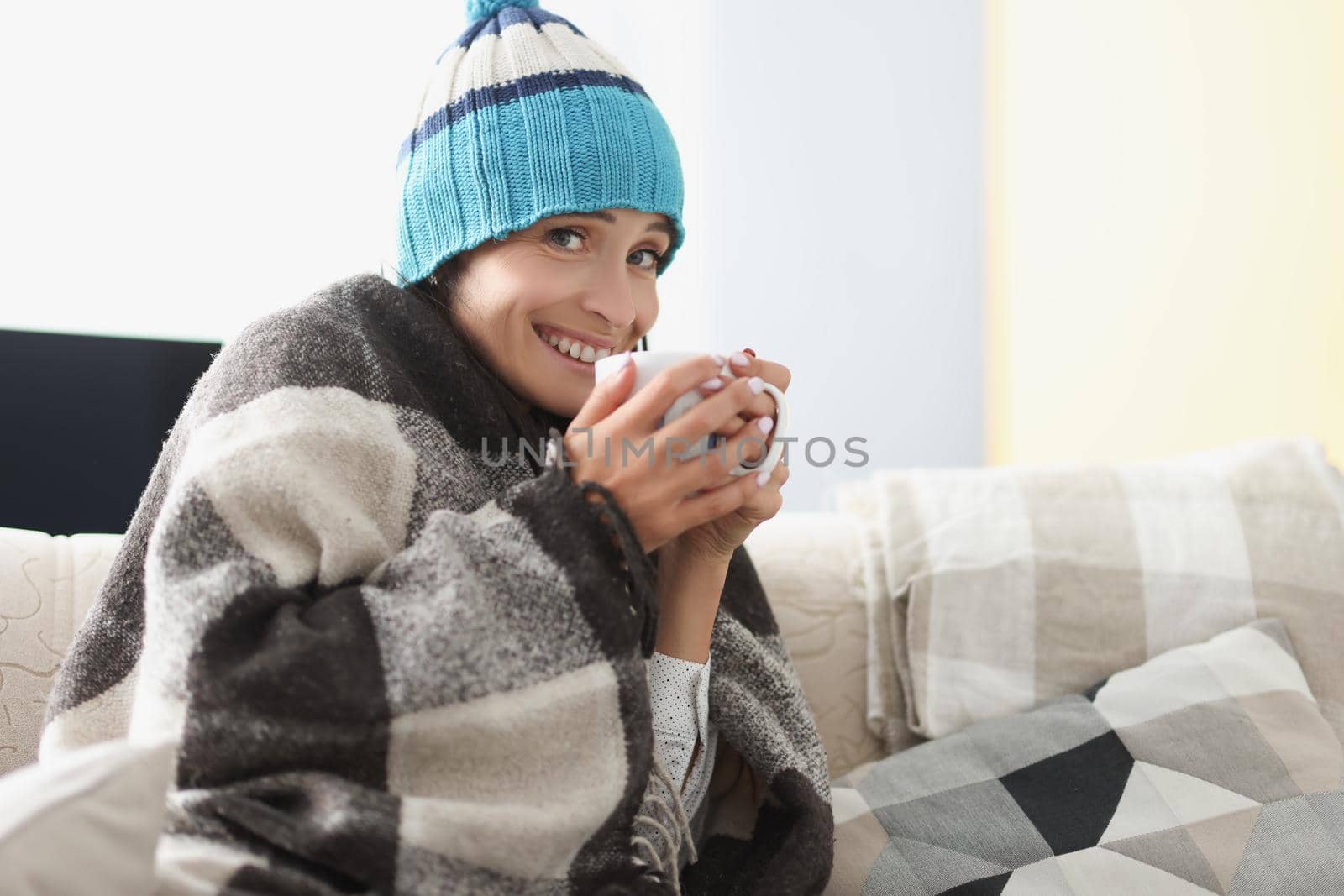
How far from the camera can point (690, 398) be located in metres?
0.79

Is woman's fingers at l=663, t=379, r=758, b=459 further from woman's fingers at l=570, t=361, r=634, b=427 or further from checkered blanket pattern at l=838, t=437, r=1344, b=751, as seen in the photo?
checkered blanket pattern at l=838, t=437, r=1344, b=751

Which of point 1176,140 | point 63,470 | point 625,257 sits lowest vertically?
point 63,470

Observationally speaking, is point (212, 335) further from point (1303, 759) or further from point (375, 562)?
point (1303, 759)

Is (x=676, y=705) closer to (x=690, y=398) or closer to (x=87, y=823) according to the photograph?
(x=690, y=398)

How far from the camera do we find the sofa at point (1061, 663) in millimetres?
1059

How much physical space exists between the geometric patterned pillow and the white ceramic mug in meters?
0.49

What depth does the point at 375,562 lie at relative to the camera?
2.64 ft

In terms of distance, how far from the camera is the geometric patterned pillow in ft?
3.36

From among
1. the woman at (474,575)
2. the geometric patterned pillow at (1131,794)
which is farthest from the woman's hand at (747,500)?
the geometric patterned pillow at (1131,794)

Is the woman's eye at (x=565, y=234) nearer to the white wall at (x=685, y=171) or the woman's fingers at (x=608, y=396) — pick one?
the woman's fingers at (x=608, y=396)

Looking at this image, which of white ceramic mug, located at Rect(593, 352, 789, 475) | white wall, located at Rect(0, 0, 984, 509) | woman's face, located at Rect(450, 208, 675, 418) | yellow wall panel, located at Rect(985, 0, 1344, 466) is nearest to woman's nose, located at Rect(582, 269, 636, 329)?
woman's face, located at Rect(450, 208, 675, 418)

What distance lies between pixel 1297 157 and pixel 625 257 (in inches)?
49.9

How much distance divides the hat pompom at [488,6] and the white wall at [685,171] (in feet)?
3.09

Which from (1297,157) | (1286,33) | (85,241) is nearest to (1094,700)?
(1297,157)
